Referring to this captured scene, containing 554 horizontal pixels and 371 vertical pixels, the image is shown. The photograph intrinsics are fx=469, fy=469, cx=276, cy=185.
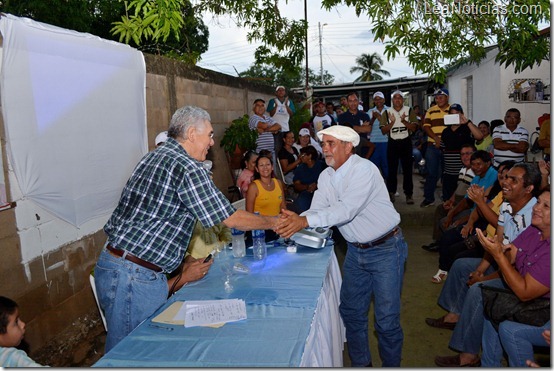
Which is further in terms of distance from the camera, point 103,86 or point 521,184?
point 103,86

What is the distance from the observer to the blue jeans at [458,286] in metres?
4.39

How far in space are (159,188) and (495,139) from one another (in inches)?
250

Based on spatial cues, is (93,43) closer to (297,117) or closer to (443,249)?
(443,249)

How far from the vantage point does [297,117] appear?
11.5 metres

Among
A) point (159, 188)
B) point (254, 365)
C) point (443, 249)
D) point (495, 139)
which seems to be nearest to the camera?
point (254, 365)

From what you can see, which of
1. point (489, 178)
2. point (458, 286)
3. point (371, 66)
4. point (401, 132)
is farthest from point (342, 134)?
point (371, 66)

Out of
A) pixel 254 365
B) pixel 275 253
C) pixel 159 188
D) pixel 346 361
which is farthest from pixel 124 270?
pixel 346 361

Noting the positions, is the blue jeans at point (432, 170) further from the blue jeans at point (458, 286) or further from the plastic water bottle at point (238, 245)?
the plastic water bottle at point (238, 245)

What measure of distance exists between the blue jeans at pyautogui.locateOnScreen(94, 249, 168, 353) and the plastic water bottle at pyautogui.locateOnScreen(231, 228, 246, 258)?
1038 mm

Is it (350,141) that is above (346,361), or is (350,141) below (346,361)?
above

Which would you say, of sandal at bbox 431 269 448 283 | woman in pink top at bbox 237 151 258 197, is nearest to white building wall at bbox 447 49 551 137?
sandal at bbox 431 269 448 283

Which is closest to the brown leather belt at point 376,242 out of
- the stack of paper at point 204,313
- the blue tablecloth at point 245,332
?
the blue tablecloth at point 245,332

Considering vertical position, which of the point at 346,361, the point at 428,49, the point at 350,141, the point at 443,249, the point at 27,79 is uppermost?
the point at 428,49

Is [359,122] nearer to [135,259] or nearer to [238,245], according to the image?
[238,245]
